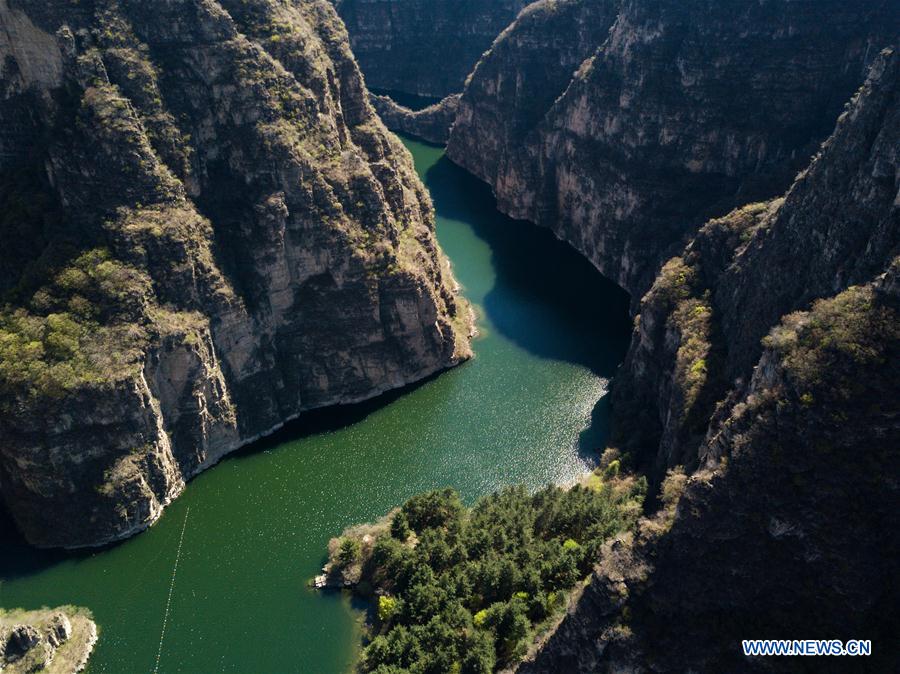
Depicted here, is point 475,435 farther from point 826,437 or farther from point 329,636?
point 826,437

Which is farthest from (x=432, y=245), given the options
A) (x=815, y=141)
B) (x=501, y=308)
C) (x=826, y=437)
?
(x=826, y=437)

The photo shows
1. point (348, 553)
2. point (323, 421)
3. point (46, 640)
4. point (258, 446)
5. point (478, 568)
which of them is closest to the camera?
point (46, 640)

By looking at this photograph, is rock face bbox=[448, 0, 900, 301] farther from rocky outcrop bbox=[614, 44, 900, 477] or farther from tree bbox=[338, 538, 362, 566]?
tree bbox=[338, 538, 362, 566]

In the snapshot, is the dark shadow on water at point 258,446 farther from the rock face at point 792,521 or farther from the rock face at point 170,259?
the rock face at point 792,521

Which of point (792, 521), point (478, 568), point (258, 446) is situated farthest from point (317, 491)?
point (792, 521)

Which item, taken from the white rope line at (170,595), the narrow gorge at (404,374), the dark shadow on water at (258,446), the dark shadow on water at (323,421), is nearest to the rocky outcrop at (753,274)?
the narrow gorge at (404,374)

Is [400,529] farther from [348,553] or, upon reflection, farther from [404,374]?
[404,374]
